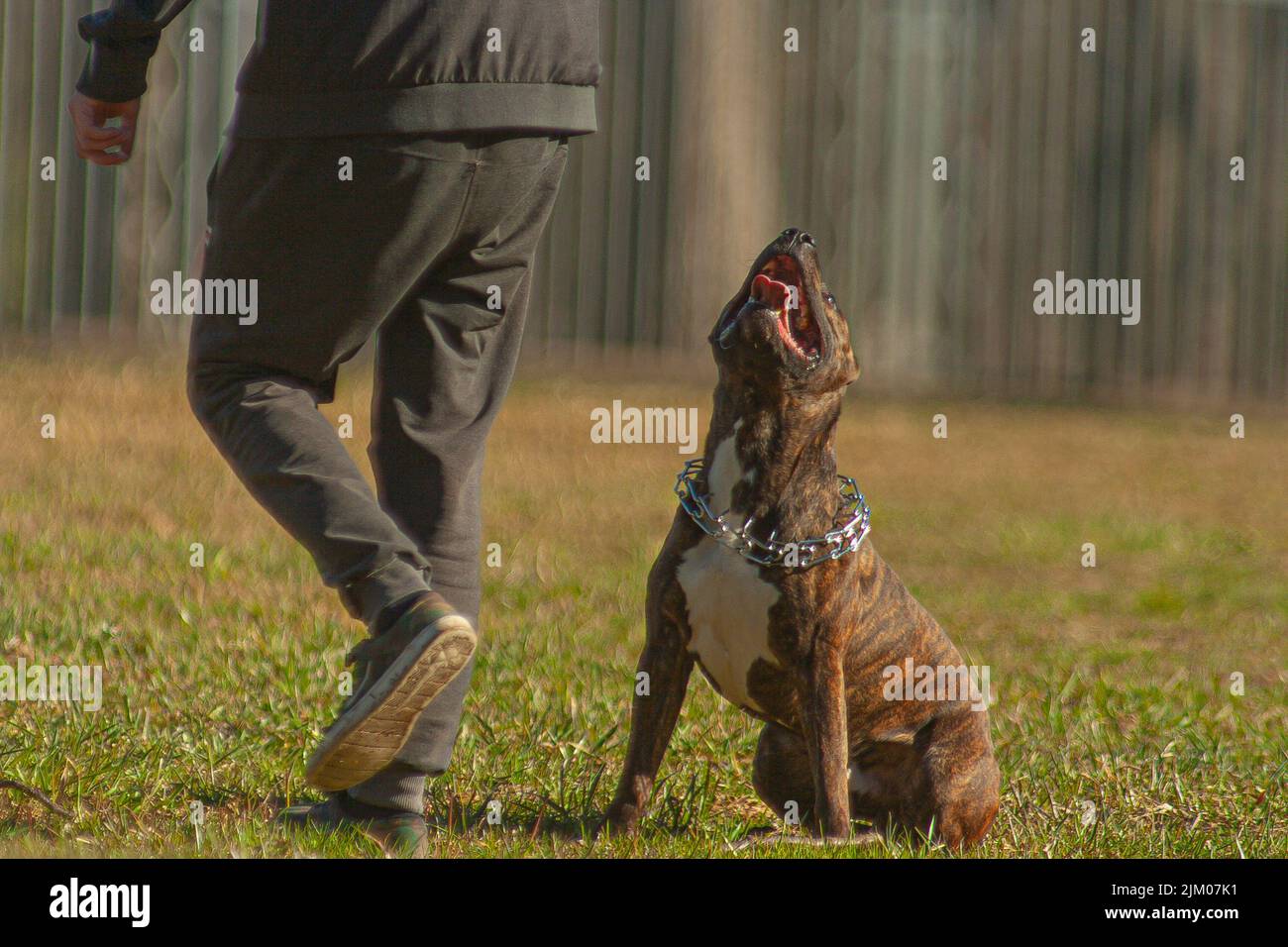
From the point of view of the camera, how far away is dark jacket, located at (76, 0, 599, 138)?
2662 millimetres

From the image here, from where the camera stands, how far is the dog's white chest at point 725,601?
3.09 metres

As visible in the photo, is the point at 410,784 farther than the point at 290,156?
Yes

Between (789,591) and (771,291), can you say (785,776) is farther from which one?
(771,291)

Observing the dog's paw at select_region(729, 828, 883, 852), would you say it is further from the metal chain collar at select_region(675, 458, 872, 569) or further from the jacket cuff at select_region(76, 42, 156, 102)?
the jacket cuff at select_region(76, 42, 156, 102)

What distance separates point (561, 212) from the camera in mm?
10422

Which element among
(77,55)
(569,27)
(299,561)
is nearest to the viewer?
(569,27)

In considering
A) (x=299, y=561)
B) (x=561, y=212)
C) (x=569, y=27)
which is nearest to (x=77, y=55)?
(x=561, y=212)

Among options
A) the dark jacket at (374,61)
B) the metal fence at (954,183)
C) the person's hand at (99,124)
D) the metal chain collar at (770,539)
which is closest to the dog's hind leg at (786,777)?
the metal chain collar at (770,539)

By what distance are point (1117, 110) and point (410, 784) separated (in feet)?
33.1

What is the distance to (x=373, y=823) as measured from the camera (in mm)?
3006

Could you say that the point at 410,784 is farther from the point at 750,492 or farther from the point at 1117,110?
the point at 1117,110

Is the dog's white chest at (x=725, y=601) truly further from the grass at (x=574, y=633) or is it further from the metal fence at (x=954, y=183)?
the metal fence at (x=954, y=183)

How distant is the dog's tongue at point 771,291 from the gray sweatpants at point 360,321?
46 centimetres

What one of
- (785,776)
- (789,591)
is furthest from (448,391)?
(785,776)
